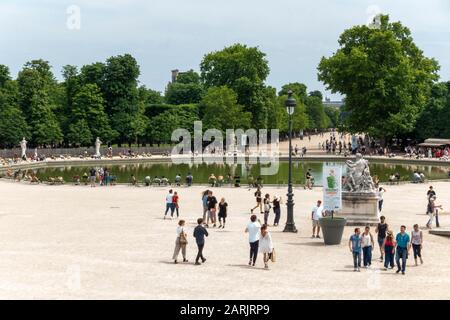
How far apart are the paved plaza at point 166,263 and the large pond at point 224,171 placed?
2543 centimetres

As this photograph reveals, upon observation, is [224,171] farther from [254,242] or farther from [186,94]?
[186,94]

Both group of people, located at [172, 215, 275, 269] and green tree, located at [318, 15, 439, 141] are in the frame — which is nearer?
group of people, located at [172, 215, 275, 269]

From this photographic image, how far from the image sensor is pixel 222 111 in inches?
4001

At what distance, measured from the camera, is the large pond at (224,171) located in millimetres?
60812

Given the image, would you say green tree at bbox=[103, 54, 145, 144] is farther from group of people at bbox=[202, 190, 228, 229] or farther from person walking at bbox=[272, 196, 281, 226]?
person walking at bbox=[272, 196, 281, 226]

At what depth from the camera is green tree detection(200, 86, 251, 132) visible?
10169 centimetres

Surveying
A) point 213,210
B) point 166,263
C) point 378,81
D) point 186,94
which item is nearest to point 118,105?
point 378,81

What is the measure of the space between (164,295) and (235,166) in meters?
59.9

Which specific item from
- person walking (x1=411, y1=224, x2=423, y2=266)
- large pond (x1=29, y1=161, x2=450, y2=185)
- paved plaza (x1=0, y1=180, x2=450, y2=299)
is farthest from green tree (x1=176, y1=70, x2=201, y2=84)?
person walking (x1=411, y1=224, x2=423, y2=266)

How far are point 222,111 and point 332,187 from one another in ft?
249

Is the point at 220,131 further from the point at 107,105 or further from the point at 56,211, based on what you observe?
the point at 56,211

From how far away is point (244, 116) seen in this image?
104 meters
